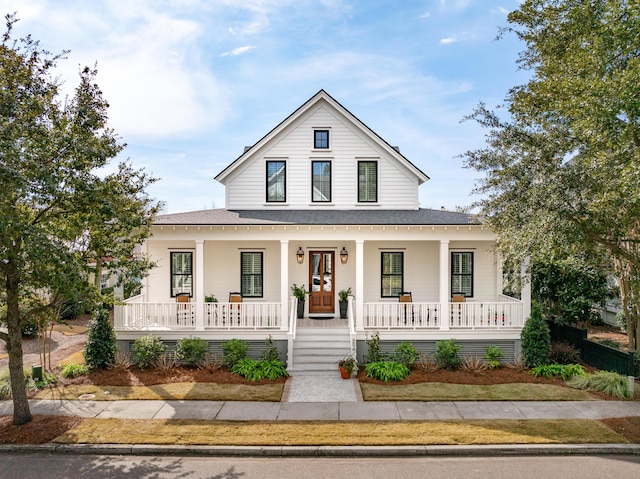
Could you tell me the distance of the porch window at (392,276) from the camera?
15.6 meters

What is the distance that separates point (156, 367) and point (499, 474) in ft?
32.0

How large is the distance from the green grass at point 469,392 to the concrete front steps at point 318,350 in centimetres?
166

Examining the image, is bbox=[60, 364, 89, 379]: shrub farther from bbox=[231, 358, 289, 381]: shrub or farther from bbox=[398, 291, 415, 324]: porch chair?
bbox=[398, 291, 415, 324]: porch chair

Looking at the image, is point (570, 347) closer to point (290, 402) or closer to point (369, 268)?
point (369, 268)

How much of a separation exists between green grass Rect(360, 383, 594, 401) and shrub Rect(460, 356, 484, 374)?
1.05 metres

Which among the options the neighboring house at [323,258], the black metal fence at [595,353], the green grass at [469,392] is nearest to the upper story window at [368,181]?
the neighboring house at [323,258]

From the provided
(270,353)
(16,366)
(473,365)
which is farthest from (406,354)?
(16,366)

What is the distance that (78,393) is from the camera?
1050 cm

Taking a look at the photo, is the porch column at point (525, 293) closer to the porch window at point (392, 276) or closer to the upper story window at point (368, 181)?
the porch window at point (392, 276)

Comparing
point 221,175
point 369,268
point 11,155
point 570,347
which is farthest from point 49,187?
point 570,347

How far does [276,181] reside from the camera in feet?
53.6

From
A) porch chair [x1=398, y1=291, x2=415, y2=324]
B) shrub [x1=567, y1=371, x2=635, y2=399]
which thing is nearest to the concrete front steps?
porch chair [x1=398, y1=291, x2=415, y2=324]

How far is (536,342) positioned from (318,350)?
674 cm

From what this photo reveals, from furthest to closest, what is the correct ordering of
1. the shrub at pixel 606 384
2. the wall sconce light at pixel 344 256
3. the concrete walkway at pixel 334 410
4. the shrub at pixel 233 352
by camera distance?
Answer: the wall sconce light at pixel 344 256 → the shrub at pixel 233 352 → the shrub at pixel 606 384 → the concrete walkway at pixel 334 410
